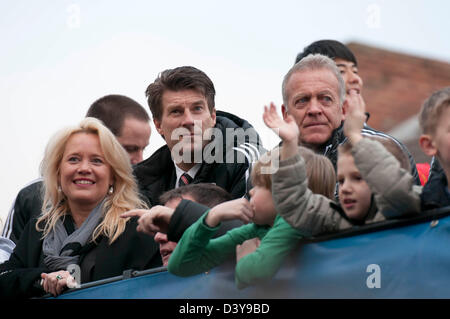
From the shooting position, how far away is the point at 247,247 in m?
3.58

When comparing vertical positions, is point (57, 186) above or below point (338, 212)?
above

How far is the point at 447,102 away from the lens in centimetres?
317

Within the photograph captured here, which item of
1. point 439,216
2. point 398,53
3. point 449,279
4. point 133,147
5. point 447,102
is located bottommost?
point 449,279

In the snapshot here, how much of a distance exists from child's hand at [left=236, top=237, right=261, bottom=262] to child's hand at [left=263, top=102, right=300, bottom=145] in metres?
0.56

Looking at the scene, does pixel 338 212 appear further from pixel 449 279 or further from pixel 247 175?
pixel 247 175

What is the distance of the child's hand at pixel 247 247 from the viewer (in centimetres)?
355

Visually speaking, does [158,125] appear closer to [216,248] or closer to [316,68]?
[316,68]

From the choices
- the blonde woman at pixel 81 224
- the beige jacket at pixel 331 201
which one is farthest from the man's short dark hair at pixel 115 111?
the beige jacket at pixel 331 201

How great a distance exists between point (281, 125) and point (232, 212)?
1.47 ft

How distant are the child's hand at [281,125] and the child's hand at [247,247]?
1.84 feet

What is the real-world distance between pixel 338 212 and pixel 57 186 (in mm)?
2406

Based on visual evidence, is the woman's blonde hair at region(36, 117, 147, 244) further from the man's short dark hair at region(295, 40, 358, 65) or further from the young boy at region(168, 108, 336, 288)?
the man's short dark hair at region(295, 40, 358, 65)

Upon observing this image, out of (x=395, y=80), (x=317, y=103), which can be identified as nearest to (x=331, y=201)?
(x=317, y=103)
